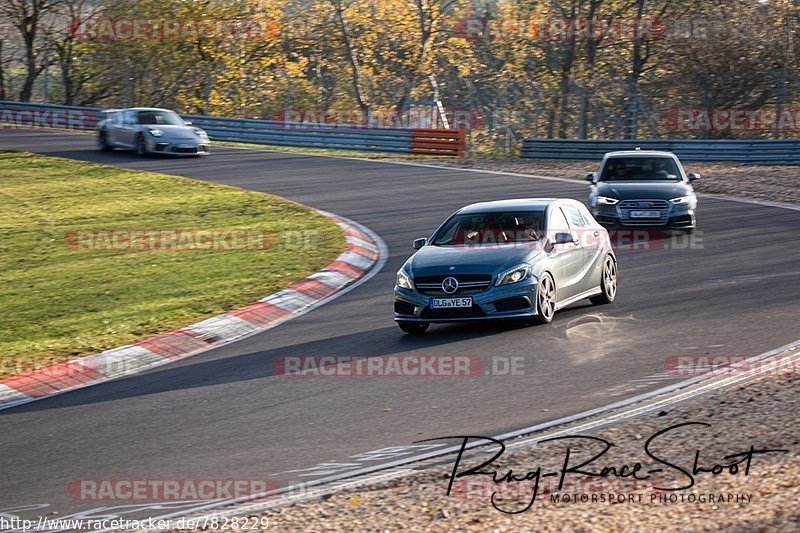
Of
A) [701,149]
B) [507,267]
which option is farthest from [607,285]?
[701,149]

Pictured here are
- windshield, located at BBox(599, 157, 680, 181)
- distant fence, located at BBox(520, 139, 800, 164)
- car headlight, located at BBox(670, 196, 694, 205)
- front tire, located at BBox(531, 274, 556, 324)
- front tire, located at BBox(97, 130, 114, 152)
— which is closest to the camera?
front tire, located at BBox(531, 274, 556, 324)

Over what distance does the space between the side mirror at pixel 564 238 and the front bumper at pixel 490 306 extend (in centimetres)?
108

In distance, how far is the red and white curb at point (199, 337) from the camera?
10.5m

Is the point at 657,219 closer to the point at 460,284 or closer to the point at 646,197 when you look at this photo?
the point at 646,197

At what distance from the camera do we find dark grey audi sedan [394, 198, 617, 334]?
11578mm

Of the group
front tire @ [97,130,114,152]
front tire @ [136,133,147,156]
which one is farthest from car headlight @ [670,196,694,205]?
front tire @ [97,130,114,152]

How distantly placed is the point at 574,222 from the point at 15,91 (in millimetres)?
40909

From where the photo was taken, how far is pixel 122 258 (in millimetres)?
17891

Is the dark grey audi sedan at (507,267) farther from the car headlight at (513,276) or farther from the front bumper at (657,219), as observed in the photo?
the front bumper at (657,219)

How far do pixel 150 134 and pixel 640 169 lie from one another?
54.8 feet

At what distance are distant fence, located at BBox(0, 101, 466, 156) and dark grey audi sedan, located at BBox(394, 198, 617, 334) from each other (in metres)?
21.1

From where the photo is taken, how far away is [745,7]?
40312mm

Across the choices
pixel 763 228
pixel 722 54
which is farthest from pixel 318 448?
pixel 722 54

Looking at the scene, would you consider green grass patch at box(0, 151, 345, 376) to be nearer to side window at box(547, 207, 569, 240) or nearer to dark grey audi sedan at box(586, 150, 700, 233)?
side window at box(547, 207, 569, 240)
